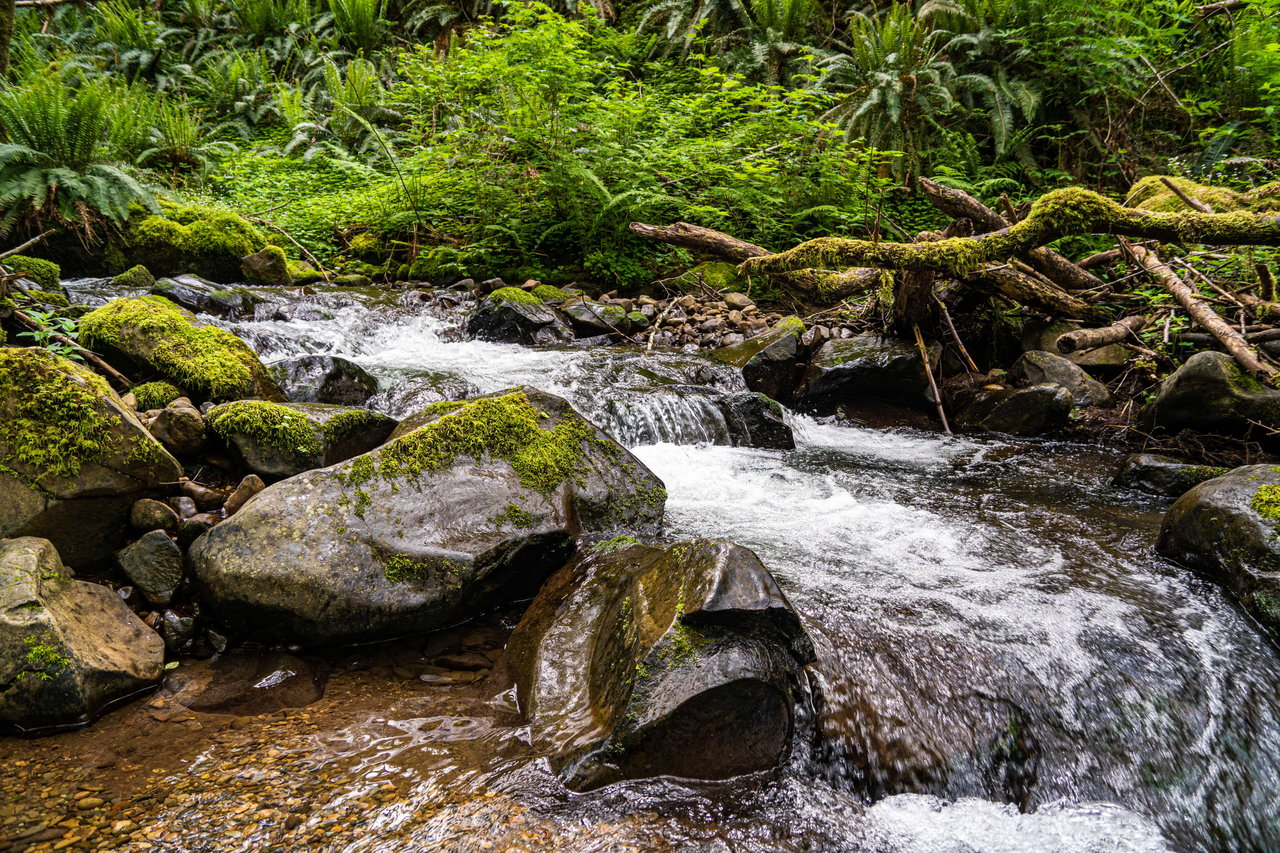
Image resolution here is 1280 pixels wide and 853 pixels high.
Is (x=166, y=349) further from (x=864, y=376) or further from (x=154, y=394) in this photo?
(x=864, y=376)

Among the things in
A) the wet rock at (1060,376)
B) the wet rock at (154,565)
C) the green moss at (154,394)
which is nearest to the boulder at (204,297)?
the green moss at (154,394)

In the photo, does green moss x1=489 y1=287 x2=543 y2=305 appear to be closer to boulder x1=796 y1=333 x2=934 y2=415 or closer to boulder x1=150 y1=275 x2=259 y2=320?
boulder x1=150 y1=275 x2=259 y2=320

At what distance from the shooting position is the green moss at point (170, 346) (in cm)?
398

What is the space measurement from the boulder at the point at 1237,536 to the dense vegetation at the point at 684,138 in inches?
212

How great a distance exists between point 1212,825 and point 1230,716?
51 cm

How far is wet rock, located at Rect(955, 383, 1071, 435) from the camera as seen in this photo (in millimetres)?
5836

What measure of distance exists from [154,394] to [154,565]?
155 cm

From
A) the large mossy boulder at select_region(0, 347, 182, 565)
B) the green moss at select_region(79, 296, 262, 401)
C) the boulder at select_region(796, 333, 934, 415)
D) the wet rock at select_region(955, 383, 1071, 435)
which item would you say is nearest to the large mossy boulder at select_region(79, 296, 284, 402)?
the green moss at select_region(79, 296, 262, 401)

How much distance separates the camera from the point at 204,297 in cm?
690

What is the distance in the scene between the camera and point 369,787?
1917 millimetres

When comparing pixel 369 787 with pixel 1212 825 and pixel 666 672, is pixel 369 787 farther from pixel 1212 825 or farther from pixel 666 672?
pixel 1212 825

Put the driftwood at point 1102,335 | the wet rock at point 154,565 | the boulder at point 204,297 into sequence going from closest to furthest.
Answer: the wet rock at point 154,565 < the driftwood at point 1102,335 < the boulder at point 204,297

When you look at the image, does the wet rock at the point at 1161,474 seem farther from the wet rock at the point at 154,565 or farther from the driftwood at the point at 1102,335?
the wet rock at the point at 154,565

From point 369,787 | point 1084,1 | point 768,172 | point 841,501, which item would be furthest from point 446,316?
point 1084,1
